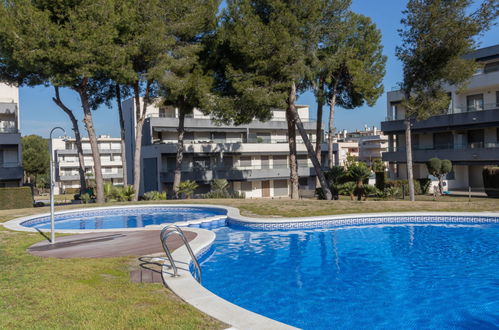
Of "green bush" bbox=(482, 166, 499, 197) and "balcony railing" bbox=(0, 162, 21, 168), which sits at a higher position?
"balcony railing" bbox=(0, 162, 21, 168)

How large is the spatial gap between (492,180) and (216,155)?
24.1 metres

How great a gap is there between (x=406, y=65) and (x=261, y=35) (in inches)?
331

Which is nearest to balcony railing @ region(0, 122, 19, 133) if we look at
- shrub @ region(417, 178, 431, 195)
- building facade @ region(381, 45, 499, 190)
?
shrub @ region(417, 178, 431, 195)

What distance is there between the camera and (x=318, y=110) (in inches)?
1041

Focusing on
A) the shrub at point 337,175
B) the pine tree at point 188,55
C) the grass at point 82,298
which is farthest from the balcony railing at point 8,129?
the grass at point 82,298

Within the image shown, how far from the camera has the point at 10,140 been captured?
32.5m

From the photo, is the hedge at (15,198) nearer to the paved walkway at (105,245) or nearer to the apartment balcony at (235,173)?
the paved walkway at (105,245)

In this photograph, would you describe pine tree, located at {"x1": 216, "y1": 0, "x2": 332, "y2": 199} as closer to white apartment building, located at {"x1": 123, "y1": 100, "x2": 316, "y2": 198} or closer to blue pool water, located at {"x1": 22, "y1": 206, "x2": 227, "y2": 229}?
blue pool water, located at {"x1": 22, "y1": 206, "x2": 227, "y2": 229}

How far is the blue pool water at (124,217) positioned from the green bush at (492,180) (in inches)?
661

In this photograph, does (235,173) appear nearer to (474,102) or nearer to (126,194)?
(126,194)

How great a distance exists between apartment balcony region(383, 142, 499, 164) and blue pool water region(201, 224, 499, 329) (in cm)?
2016

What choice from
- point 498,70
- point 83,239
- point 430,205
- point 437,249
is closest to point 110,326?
point 83,239

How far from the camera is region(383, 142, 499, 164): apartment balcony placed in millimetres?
31833

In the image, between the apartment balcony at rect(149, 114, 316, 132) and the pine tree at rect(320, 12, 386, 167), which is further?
the apartment balcony at rect(149, 114, 316, 132)
